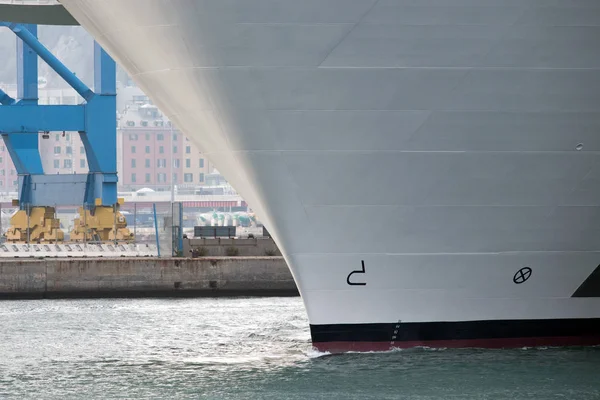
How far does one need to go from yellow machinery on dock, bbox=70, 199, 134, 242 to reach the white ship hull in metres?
22.2

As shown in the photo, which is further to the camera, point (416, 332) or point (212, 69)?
point (416, 332)

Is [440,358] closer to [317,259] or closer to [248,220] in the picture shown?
[317,259]

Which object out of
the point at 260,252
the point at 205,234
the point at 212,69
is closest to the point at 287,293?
A: the point at 260,252

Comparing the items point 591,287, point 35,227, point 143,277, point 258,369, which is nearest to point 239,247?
point 143,277

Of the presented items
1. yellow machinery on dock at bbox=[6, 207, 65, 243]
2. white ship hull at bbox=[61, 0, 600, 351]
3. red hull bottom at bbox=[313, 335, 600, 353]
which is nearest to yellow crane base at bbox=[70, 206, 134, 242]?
yellow machinery on dock at bbox=[6, 207, 65, 243]

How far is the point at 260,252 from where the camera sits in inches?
1412

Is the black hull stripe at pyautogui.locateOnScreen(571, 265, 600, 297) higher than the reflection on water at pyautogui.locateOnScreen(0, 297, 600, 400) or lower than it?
higher

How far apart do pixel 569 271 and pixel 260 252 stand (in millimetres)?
20398

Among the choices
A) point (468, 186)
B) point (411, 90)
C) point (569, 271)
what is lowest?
point (569, 271)

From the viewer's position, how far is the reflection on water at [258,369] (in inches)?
572

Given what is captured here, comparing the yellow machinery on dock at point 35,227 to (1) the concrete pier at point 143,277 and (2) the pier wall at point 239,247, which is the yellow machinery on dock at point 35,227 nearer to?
(2) the pier wall at point 239,247

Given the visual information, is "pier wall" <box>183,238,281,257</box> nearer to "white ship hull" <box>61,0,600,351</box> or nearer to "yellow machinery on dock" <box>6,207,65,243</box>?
"yellow machinery on dock" <box>6,207,65,243</box>

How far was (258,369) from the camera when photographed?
16.3 meters

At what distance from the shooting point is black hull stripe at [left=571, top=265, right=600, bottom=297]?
1617cm
